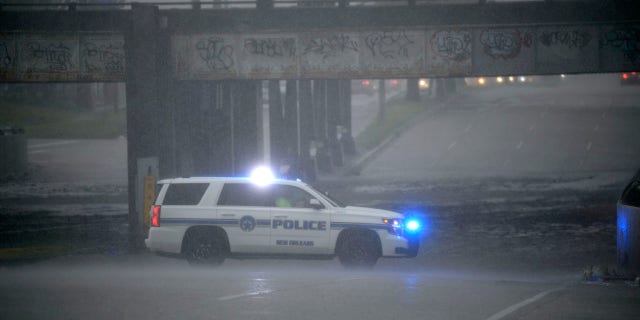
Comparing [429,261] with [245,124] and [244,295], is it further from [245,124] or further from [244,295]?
[245,124]

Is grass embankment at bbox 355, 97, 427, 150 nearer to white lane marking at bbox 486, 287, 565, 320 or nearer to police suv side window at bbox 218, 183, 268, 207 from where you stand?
police suv side window at bbox 218, 183, 268, 207

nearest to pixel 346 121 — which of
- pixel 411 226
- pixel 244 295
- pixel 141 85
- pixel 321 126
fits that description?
pixel 321 126

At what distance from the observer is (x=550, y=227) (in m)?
26.1

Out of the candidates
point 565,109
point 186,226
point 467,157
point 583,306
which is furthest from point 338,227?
point 565,109

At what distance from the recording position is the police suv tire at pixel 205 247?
60.8 ft

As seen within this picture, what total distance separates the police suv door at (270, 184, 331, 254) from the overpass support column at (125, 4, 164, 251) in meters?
5.83

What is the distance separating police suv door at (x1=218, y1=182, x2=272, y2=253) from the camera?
18422 mm

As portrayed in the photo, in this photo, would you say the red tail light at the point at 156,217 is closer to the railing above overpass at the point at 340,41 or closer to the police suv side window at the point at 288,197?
the police suv side window at the point at 288,197

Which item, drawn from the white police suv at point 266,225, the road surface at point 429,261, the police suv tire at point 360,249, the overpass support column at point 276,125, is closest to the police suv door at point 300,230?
the white police suv at point 266,225

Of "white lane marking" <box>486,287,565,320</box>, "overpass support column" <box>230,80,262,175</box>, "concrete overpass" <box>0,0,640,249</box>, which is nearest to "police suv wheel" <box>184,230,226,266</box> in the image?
"concrete overpass" <box>0,0,640,249</box>

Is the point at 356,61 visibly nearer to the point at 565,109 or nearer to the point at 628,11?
the point at 628,11

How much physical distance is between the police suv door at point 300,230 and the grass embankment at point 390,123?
33655 mm

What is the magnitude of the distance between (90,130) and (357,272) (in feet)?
153

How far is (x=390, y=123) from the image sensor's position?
61.2 m
